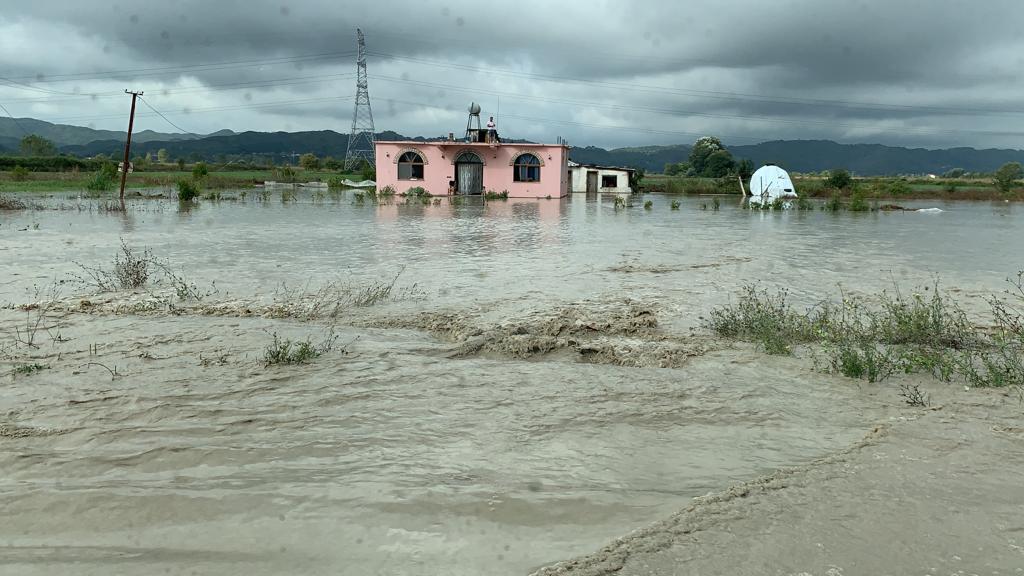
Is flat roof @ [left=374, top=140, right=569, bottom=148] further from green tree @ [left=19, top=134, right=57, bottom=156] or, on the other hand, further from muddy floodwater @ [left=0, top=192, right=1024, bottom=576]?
green tree @ [left=19, top=134, right=57, bottom=156]

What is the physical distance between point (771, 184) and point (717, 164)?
51.9 metres

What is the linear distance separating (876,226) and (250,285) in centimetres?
2356

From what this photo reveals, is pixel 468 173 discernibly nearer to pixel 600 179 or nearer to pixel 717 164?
pixel 600 179

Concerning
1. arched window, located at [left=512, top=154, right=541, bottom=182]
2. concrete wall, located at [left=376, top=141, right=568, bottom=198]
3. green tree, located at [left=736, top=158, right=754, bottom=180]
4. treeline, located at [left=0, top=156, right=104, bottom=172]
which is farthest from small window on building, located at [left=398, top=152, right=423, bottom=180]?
green tree, located at [left=736, top=158, right=754, bottom=180]

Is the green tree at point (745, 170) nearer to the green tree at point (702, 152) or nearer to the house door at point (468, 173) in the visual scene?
the green tree at point (702, 152)

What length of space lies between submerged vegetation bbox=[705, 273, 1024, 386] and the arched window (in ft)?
125

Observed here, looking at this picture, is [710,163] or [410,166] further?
[710,163]

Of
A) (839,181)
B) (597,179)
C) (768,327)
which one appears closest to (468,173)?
(597,179)

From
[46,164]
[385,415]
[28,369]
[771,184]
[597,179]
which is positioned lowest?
[385,415]

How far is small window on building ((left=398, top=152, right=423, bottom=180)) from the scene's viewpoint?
1828 inches

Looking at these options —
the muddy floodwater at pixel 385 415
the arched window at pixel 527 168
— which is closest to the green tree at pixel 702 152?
the arched window at pixel 527 168

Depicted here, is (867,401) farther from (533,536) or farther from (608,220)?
(608,220)

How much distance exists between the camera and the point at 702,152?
108000mm

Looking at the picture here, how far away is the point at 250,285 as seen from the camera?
11.4 m
